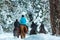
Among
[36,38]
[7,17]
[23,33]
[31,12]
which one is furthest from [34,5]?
[36,38]

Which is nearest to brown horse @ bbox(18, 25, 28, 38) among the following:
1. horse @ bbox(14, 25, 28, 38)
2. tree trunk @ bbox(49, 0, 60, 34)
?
horse @ bbox(14, 25, 28, 38)

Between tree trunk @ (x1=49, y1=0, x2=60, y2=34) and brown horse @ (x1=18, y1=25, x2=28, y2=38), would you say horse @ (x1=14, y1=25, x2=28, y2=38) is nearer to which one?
brown horse @ (x1=18, y1=25, x2=28, y2=38)

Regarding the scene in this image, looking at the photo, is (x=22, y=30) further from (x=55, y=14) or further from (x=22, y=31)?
(x=55, y=14)

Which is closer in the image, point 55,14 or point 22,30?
point 55,14

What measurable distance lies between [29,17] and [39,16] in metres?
0.93

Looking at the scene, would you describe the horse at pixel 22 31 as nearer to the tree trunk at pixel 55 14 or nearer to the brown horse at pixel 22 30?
the brown horse at pixel 22 30

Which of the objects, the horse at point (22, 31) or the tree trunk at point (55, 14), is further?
the horse at point (22, 31)

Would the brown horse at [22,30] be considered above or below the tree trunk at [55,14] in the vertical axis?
below

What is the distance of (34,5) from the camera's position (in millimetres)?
21406

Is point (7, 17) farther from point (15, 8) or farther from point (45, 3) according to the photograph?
point (45, 3)

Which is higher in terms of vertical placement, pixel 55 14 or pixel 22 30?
pixel 55 14

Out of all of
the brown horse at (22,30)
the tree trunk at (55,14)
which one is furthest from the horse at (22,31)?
the tree trunk at (55,14)

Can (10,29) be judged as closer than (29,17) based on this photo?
Yes

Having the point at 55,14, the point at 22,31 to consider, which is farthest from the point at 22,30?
the point at 55,14
